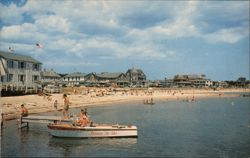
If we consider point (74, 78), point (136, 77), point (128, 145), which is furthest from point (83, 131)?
point (136, 77)

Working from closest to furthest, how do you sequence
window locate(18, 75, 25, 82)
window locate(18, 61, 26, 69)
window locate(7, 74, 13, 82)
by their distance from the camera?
window locate(7, 74, 13, 82)
window locate(18, 61, 26, 69)
window locate(18, 75, 25, 82)

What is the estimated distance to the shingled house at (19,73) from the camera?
2111 inches

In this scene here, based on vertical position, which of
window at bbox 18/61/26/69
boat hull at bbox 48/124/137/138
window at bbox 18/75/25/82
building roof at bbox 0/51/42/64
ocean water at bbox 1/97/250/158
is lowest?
ocean water at bbox 1/97/250/158

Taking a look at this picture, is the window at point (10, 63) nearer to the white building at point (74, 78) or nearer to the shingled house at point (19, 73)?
the shingled house at point (19, 73)

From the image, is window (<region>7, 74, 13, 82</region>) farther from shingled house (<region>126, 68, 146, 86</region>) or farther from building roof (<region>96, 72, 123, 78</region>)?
shingled house (<region>126, 68, 146, 86</region>)

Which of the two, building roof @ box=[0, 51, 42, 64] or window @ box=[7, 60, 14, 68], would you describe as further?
building roof @ box=[0, 51, 42, 64]

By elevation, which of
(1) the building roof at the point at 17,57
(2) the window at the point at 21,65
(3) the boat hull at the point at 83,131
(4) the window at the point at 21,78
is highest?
(1) the building roof at the point at 17,57

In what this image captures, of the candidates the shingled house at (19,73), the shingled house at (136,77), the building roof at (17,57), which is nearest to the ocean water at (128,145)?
the shingled house at (19,73)

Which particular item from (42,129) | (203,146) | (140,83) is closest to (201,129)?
(203,146)

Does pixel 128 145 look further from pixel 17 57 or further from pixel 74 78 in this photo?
pixel 74 78

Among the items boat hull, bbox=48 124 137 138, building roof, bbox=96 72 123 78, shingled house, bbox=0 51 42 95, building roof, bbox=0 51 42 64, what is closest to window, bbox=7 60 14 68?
shingled house, bbox=0 51 42 95

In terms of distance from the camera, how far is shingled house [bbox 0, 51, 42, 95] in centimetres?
5362

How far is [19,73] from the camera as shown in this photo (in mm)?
57688

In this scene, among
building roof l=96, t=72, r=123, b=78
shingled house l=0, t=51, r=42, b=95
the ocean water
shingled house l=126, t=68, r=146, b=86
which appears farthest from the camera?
shingled house l=126, t=68, r=146, b=86
